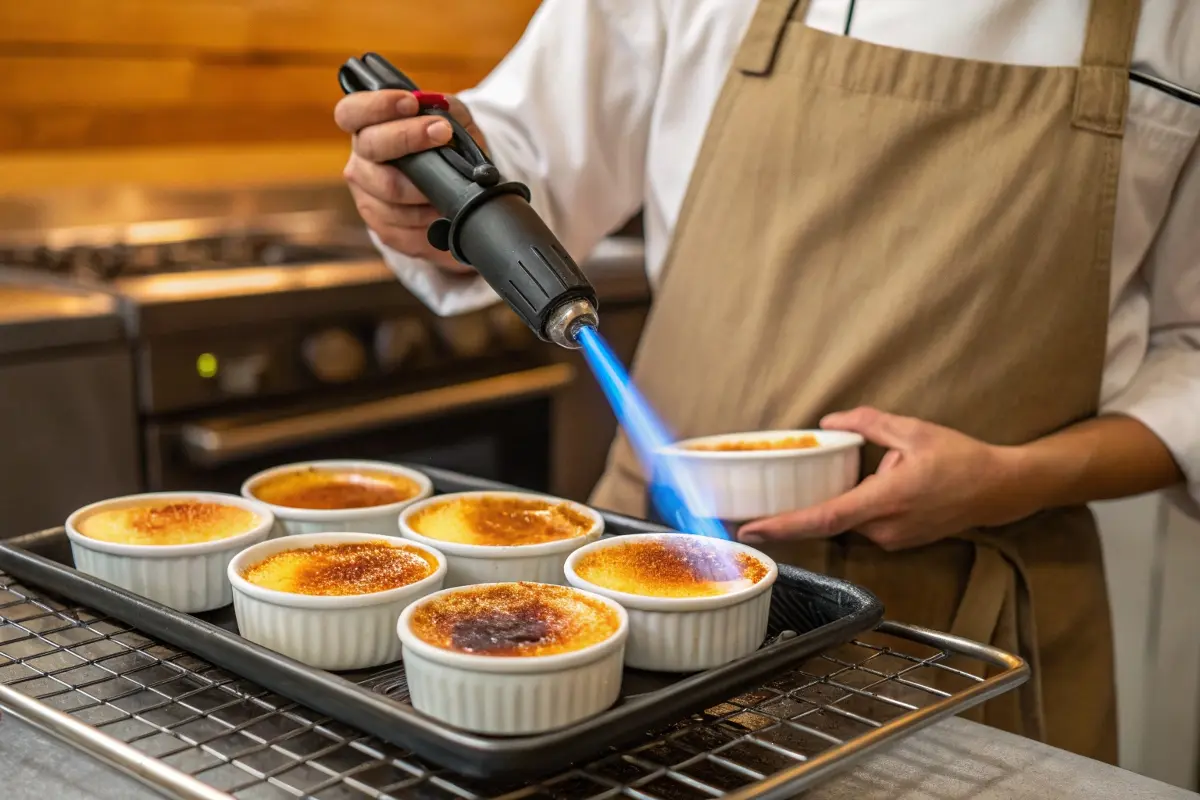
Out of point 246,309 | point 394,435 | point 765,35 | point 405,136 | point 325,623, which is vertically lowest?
point 394,435

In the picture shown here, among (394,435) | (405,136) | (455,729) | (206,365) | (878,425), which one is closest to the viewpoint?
(455,729)

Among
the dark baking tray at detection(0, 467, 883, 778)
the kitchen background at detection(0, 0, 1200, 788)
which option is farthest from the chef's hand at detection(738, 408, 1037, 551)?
the kitchen background at detection(0, 0, 1200, 788)

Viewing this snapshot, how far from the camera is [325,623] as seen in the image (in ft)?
2.75

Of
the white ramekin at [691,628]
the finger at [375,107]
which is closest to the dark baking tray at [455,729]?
the white ramekin at [691,628]

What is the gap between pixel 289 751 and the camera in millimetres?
746

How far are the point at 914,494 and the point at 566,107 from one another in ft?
1.73

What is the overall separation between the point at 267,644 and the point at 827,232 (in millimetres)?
623

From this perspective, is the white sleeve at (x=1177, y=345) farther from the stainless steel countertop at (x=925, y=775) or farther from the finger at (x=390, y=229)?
the finger at (x=390, y=229)

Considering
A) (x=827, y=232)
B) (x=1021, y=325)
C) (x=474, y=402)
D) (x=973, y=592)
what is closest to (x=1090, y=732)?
(x=973, y=592)

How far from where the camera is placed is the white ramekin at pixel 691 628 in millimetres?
826

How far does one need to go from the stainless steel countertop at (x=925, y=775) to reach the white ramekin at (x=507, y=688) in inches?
6.3

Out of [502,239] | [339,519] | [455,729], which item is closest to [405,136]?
[502,239]

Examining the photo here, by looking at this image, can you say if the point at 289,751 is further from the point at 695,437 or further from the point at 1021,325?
the point at 1021,325

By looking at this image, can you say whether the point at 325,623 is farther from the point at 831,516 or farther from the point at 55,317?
the point at 55,317
